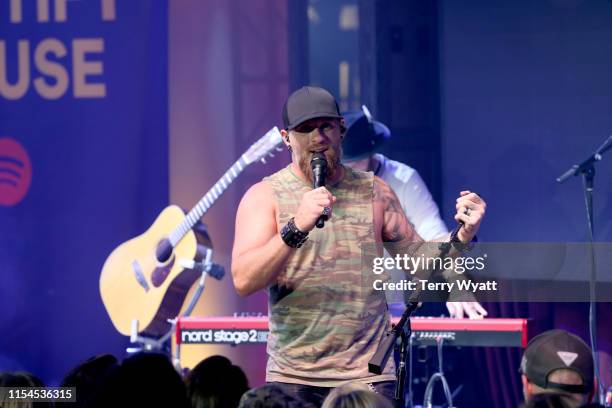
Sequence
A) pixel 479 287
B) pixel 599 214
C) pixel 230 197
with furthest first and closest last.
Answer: pixel 230 197
pixel 599 214
pixel 479 287

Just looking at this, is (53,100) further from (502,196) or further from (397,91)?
(502,196)

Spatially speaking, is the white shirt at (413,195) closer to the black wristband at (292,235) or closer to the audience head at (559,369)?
the black wristband at (292,235)

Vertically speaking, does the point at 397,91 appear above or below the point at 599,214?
above

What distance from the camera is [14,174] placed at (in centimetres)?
764

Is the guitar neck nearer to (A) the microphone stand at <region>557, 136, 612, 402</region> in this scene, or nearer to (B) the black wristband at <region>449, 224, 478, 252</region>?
(A) the microphone stand at <region>557, 136, 612, 402</region>

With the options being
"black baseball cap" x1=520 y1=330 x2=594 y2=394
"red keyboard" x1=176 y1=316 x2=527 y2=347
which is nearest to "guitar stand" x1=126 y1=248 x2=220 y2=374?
"red keyboard" x1=176 y1=316 x2=527 y2=347

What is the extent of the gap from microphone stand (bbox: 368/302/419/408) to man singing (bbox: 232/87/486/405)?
0.18 metres

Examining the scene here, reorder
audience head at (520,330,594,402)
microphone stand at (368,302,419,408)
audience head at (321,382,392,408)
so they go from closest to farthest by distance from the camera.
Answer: audience head at (321,382,392,408)
audience head at (520,330,594,402)
microphone stand at (368,302,419,408)

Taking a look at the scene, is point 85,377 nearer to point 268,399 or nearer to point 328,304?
point 328,304

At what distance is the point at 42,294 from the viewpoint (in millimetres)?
Result: 7602

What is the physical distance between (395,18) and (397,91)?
1.72 feet

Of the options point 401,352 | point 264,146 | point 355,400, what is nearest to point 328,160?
point 401,352

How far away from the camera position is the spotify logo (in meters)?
7.64

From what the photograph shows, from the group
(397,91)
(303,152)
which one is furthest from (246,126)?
(303,152)
